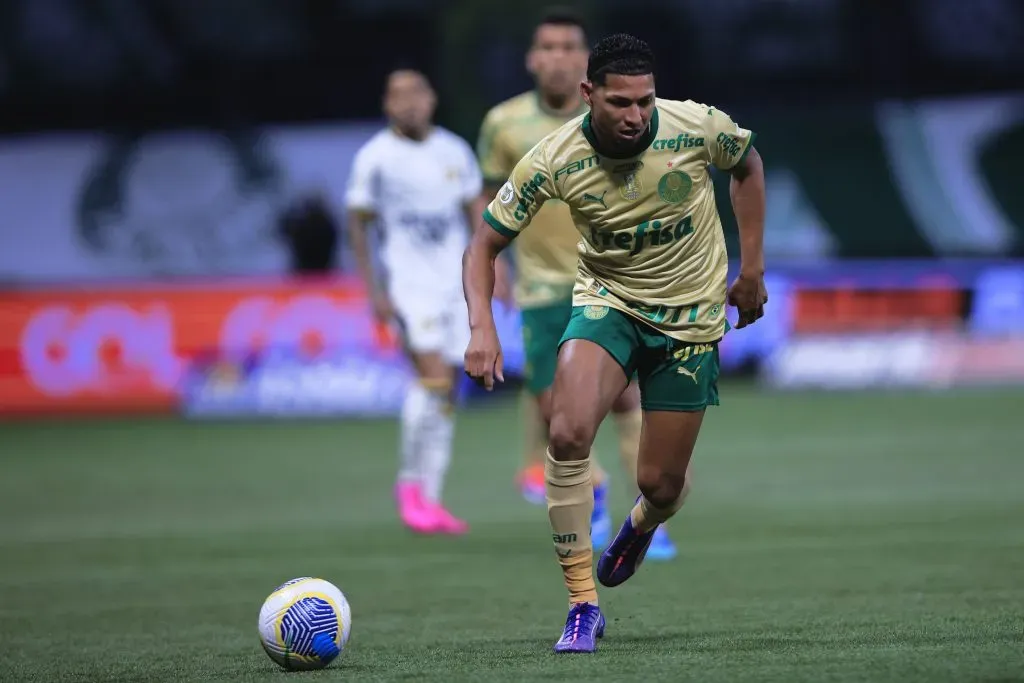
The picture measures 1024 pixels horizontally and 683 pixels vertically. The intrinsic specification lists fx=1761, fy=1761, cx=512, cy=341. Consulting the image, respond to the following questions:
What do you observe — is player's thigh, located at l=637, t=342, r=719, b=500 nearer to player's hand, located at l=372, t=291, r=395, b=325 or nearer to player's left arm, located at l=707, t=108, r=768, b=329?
player's left arm, located at l=707, t=108, r=768, b=329

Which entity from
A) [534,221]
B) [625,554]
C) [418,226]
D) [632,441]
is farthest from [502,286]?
[625,554]

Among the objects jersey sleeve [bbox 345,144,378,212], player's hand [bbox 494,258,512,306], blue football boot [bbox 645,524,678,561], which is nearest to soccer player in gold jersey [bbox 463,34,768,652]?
blue football boot [bbox 645,524,678,561]

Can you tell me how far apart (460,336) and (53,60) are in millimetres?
13321

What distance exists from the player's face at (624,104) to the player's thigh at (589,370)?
730 millimetres

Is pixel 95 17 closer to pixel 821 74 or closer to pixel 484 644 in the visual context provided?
pixel 821 74

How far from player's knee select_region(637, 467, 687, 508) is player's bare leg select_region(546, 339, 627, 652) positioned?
373mm

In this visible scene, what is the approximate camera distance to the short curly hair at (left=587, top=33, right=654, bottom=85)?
19.6 ft

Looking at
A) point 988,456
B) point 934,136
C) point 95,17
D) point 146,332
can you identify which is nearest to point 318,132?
point 95,17

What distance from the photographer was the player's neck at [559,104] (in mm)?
9219

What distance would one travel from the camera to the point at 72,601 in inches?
314

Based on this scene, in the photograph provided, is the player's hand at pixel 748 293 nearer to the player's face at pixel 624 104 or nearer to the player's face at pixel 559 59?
the player's face at pixel 624 104

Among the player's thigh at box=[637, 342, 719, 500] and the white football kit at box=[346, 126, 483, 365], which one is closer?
the player's thigh at box=[637, 342, 719, 500]

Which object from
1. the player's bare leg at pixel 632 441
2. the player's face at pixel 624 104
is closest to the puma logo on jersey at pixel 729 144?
the player's face at pixel 624 104

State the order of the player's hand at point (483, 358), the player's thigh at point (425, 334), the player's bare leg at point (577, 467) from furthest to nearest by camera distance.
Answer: the player's thigh at point (425, 334) → the player's bare leg at point (577, 467) → the player's hand at point (483, 358)
